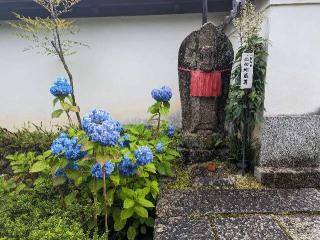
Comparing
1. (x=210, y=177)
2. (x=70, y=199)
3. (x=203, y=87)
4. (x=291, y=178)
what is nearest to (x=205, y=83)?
(x=203, y=87)

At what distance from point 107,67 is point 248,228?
4104 millimetres

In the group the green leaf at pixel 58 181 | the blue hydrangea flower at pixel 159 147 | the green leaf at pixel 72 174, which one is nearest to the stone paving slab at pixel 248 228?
the blue hydrangea flower at pixel 159 147

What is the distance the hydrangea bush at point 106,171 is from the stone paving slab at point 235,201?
251 mm

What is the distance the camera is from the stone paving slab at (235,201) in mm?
3150

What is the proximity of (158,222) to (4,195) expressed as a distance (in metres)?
1.71

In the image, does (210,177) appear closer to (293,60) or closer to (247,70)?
(247,70)

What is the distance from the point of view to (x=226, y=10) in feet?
18.3

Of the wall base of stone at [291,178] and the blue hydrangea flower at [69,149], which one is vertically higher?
the blue hydrangea flower at [69,149]

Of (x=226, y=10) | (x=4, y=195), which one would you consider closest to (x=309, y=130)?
(x=226, y=10)

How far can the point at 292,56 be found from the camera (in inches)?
148

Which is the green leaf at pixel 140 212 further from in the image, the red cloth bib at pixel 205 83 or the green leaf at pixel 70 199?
the red cloth bib at pixel 205 83

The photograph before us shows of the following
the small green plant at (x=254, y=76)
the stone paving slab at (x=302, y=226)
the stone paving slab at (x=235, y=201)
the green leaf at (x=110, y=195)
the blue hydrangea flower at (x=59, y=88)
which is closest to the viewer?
the stone paving slab at (x=302, y=226)

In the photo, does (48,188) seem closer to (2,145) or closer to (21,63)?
(2,145)

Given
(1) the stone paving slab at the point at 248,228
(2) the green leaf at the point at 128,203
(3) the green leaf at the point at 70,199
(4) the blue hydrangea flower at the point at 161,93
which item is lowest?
(1) the stone paving slab at the point at 248,228
